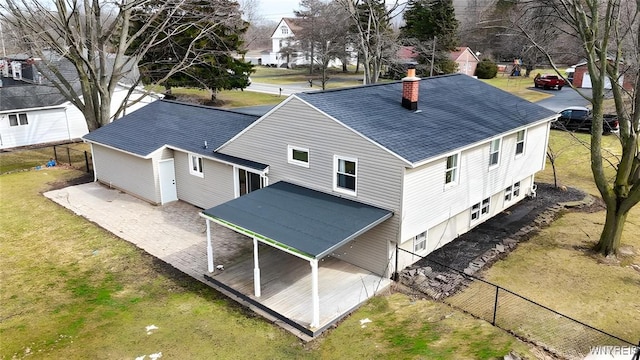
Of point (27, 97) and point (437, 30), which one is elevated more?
point (437, 30)

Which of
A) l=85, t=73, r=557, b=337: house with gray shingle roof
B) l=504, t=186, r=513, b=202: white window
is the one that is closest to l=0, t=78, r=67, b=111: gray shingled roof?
l=85, t=73, r=557, b=337: house with gray shingle roof

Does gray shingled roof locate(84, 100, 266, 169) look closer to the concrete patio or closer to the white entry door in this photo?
the white entry door

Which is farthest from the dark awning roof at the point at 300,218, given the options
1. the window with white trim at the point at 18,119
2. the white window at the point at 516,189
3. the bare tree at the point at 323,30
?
the bare tree at the point at 323,30

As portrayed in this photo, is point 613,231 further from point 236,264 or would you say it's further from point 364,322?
point 236,264

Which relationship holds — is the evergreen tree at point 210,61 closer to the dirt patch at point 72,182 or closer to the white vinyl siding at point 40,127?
the white vinyl siding at point 40,127

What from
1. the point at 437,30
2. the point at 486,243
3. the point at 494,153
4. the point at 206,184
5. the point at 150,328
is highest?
the point at 437,30

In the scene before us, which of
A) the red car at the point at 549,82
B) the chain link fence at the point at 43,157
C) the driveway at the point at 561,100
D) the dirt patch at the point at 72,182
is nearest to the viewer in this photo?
the dirt patch at the point at 72,182

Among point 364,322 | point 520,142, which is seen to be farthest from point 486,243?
point 364,322
